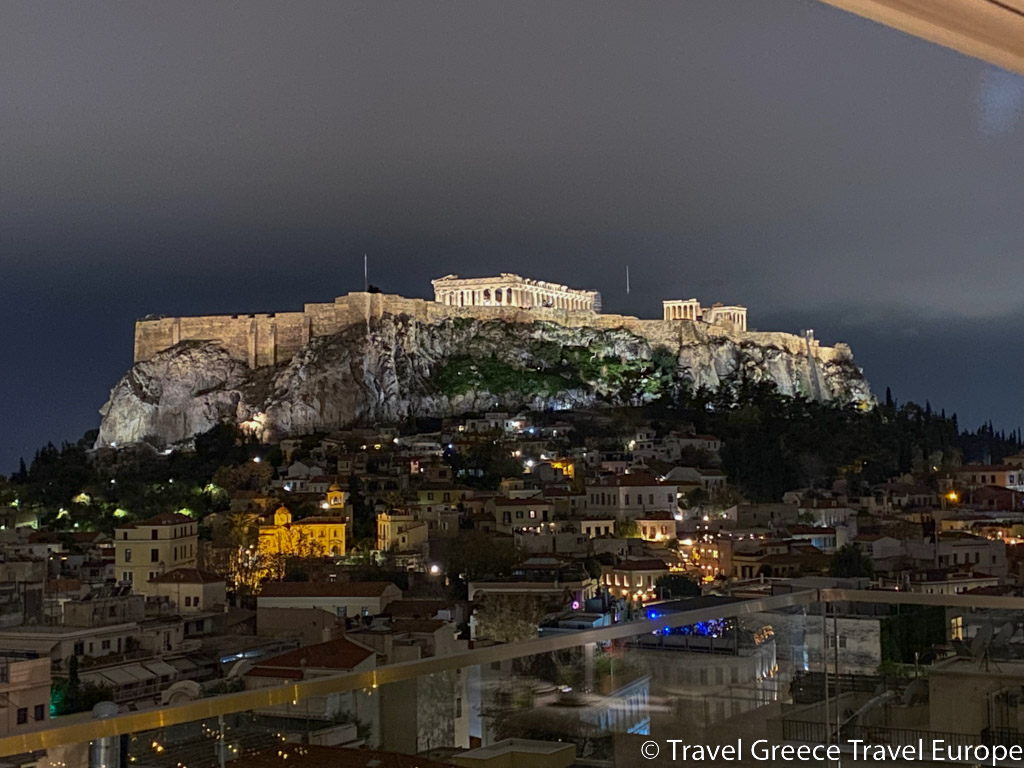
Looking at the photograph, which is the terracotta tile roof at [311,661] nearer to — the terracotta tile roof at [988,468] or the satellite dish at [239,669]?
the satellite dish at [239,669]

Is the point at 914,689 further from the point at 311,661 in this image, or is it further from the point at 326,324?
the point at 326,324

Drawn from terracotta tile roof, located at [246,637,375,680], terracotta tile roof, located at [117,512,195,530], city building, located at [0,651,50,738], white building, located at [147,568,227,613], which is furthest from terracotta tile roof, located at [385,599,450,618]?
terracotta tile roof, located at [117,512,195,530]

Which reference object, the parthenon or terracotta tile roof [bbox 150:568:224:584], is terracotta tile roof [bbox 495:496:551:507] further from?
the parthenon

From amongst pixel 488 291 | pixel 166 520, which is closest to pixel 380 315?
pixel 488 291

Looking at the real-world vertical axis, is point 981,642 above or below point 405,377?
below

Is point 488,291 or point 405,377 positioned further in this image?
point 488,291

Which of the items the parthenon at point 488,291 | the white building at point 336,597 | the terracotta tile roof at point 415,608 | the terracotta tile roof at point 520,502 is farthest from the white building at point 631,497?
the parthenon at point 488,291

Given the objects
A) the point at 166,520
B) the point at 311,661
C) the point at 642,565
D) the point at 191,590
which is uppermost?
the point at 166,520
